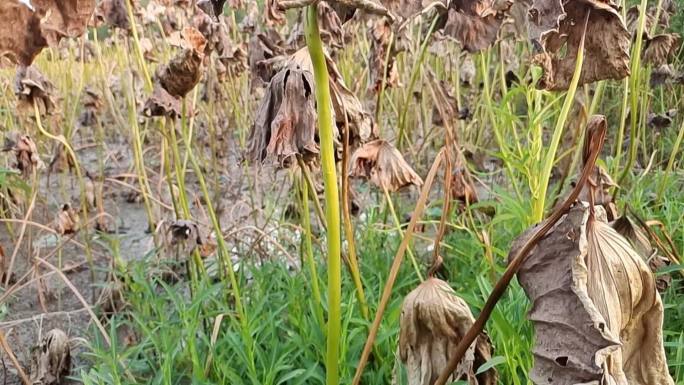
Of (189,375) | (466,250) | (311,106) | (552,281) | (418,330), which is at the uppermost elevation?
(311,106)

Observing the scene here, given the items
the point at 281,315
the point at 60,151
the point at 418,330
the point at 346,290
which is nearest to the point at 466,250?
the point at 346,290

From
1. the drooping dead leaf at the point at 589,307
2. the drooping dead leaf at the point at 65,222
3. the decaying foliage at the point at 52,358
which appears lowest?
the decaying foliage at the point at 52,358

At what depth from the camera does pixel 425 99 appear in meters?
2.64

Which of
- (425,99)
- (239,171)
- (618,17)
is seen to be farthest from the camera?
(239,171)

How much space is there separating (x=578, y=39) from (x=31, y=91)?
1365mm

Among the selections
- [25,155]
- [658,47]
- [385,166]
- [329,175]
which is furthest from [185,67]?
[658,47]

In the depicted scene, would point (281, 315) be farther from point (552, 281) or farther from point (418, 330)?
point (552, 281)

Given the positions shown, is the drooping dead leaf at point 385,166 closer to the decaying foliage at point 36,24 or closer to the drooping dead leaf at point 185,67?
the drooping dead leaf at point 185,67

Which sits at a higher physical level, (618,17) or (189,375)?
(618,17)

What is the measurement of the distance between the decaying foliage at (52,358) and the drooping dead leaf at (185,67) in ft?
1.53

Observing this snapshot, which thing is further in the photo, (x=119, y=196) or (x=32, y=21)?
(x=119, y=196)

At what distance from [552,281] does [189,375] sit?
2.88 ft

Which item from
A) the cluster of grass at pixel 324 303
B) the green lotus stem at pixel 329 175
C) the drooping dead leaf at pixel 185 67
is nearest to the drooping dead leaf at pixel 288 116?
the green lotus stem at pixel 329 175

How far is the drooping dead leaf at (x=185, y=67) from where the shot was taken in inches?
45.7
